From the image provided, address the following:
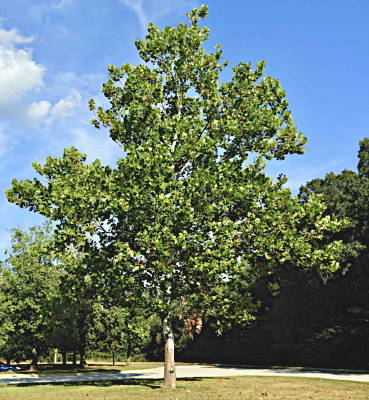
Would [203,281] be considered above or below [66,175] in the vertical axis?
below

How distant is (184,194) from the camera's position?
1859cm

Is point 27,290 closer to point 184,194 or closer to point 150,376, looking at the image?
point 150,376

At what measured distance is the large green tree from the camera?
1773 centimetres

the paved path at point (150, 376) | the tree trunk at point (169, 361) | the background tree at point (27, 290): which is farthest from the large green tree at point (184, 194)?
the background tree at point (27, 290)

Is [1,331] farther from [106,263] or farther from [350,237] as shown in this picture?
[350,237]

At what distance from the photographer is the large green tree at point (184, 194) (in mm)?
17734

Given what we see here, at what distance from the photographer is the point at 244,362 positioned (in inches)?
2153

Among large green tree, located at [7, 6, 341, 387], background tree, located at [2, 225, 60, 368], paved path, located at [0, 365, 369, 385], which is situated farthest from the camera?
background tree, located at [2, 225, 60, 368]

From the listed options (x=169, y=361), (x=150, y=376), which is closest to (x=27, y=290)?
(x=150, y=376)

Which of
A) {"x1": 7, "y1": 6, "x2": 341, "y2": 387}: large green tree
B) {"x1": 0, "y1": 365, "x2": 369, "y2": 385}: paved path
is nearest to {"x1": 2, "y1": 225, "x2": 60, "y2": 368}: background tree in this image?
{"x1": 0, "y1": 365, "x2": 369, "y2": 385}: paved path

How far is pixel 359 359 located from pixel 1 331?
30.8m

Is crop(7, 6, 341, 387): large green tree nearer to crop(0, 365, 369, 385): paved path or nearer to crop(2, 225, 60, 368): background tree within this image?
crop(0, 365, 369, 385): paved path

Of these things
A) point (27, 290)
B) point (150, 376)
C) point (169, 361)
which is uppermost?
point (27, 290)

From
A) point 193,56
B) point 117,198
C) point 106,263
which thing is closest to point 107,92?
point 193,56
